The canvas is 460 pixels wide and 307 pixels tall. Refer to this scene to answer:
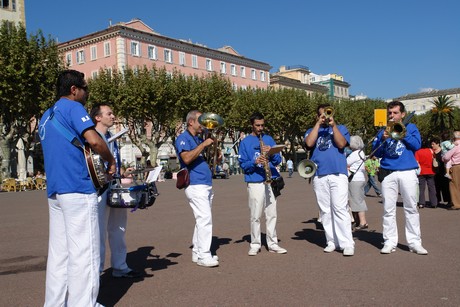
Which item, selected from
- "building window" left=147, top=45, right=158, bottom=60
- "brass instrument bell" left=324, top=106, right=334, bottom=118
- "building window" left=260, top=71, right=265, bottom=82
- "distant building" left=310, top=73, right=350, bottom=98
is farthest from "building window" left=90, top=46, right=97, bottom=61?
"brass instrument bell" left=324, top=106, right=334, bottom=118

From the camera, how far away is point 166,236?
32.1 feet

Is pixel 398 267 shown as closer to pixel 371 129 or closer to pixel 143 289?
pixel 143 289

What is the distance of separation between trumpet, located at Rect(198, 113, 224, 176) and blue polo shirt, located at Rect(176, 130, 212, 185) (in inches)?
5.6

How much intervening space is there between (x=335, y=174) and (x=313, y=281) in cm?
216

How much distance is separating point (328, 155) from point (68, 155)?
4.32m

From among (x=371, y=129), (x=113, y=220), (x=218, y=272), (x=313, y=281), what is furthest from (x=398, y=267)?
(x=371, y=129)

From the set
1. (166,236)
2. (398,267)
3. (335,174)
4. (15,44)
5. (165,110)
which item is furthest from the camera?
(165,110)

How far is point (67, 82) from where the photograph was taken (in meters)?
4.68

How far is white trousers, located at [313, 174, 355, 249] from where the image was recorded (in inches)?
291

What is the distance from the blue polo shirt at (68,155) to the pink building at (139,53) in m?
50.3

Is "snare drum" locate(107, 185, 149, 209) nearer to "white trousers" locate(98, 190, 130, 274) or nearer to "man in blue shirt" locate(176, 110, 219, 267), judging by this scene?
"white trousers" locate(98, 190, 130, 274)

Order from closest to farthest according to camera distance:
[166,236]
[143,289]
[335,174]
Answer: [143,289]
[335,174]
[166,236]

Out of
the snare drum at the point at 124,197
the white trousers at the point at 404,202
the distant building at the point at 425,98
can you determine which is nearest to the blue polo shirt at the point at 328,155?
the white trousers at the point at 404,202

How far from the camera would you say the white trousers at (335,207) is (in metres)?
7.39
